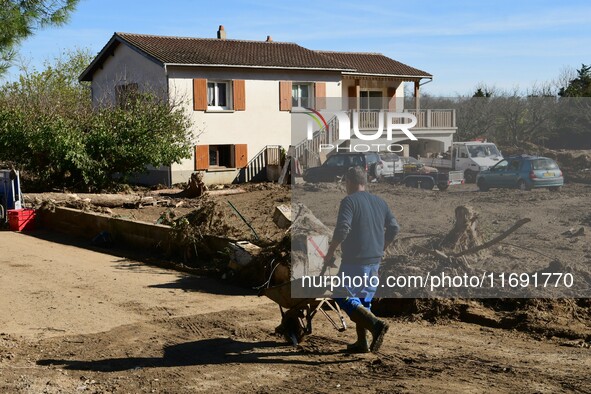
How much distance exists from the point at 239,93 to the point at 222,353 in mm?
26383

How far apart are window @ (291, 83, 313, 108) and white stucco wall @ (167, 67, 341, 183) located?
21.8 inches

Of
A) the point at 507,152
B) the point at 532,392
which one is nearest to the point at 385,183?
the point at 507,152

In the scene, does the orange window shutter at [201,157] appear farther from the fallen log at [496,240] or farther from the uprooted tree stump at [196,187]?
the fallen log at [496,240]

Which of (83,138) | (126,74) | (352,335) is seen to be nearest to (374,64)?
(126,74)

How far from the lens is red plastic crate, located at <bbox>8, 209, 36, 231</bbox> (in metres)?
19.8

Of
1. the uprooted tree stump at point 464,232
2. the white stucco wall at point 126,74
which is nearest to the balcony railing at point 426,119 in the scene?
the uprooted tree stump at point 464,232

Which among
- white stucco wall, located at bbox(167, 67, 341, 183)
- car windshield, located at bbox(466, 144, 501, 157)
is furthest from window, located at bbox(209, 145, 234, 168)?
car windshield, located at bbox(466, 144, 501, 157)


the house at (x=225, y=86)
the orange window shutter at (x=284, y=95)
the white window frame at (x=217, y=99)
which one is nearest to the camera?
the house at (x=225, y=86)

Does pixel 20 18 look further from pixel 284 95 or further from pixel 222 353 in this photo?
pixel 284 95

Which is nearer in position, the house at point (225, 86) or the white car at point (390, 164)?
Answer: the white car at point (390, 164)

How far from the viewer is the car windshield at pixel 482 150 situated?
10509mm

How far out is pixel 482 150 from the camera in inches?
420

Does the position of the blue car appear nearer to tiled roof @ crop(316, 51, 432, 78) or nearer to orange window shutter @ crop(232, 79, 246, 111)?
orange window shutter @ crop(232, 79, 246, 111)

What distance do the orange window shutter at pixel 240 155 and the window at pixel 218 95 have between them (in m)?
1.83
